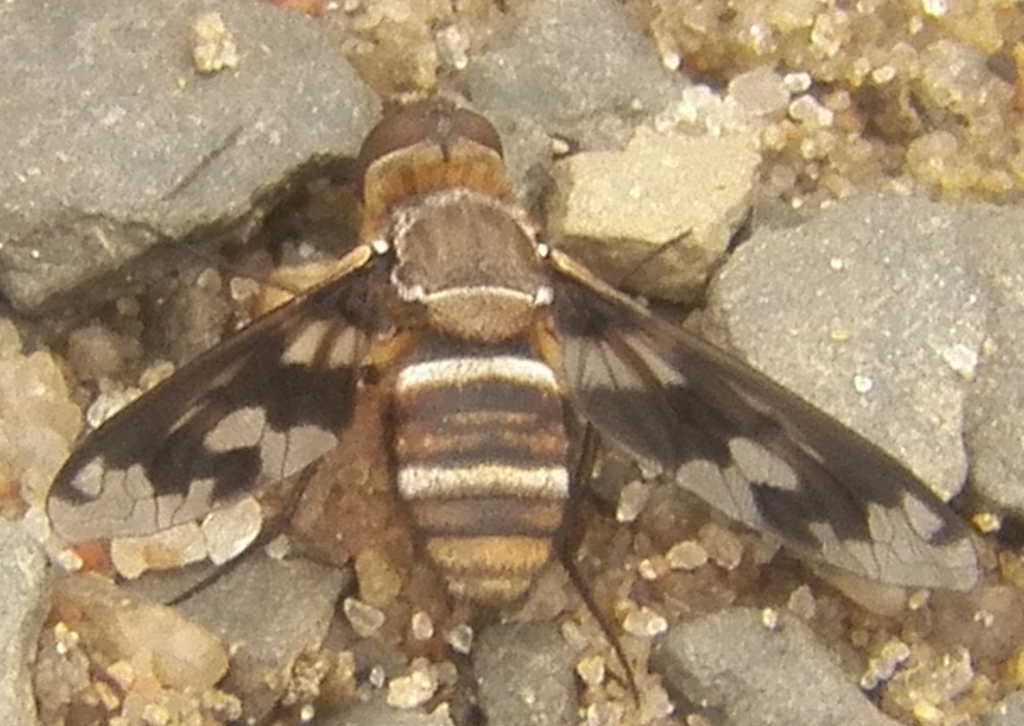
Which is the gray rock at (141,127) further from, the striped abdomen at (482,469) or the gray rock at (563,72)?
the striped abdomen at (482,469)

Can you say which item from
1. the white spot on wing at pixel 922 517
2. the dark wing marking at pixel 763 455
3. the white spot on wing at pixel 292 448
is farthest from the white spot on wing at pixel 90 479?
the white spot on wing at pixel 922 517

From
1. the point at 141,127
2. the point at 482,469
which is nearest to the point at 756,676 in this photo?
the point at 482,469

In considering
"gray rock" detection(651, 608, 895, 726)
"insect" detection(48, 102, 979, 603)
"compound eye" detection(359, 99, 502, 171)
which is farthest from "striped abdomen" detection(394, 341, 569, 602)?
"compound eye" detection(359, 99, 502, 171)

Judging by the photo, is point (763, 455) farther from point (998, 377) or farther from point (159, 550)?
A: point (159, 550)

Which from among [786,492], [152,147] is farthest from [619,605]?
[152,147]

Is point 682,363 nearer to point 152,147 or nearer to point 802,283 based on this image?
point 802,283

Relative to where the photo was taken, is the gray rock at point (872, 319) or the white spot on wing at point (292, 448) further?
the gray rock at point (872, 319)
